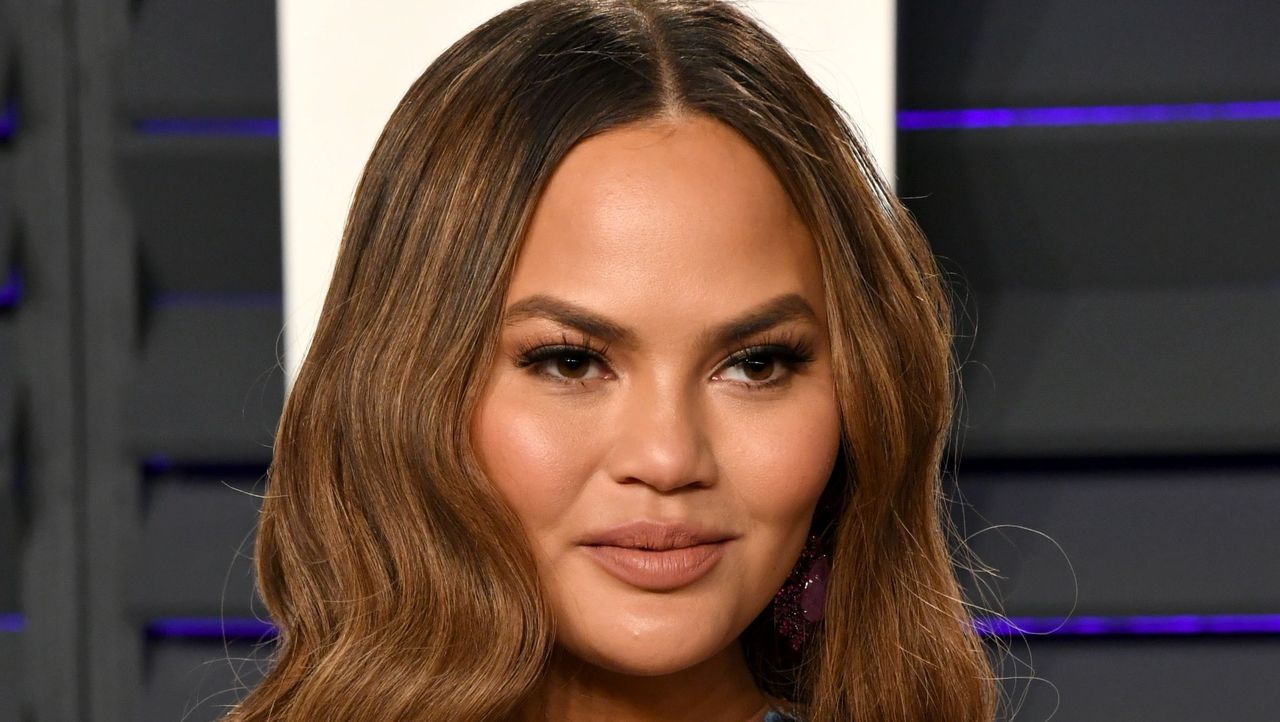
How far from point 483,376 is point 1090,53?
3.26ft

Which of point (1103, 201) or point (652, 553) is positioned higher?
point (1103, 201)

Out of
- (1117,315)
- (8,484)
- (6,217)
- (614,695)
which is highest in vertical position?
(6,217)

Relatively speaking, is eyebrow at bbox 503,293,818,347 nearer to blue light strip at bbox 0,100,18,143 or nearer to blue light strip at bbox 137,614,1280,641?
blue light strip at bbox 137,614,1280,641

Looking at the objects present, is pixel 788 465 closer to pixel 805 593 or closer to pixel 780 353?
pixel 780 353

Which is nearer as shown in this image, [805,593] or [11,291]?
[805,593]

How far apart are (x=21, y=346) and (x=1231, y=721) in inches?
64.2

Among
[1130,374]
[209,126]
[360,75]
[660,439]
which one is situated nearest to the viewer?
[660,439]

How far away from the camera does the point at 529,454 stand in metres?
1.08

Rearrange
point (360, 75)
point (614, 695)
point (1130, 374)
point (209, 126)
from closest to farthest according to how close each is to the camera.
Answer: point (614, 695)
point (360, 75)
point (1130, 374)
point (209, 126)

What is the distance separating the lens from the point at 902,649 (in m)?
1.31

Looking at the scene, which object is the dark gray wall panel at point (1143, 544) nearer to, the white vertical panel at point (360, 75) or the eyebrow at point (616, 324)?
the white vertical panel at point (360, 75)

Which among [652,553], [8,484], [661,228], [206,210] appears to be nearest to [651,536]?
[652,553]

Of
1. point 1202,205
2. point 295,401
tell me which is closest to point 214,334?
point 295,401

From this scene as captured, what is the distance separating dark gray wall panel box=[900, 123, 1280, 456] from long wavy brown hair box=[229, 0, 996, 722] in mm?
451
